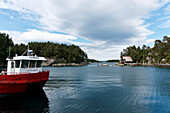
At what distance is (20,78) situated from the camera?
1700cm

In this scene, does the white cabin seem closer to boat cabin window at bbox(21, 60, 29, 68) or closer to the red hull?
boat cabin window at bbox(21, 60, 29, 68)

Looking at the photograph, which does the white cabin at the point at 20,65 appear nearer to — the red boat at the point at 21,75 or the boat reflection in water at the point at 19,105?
the red boat at the point at 21,75

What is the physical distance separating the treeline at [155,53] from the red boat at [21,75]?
11982 centimetres

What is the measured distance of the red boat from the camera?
16.5 metres

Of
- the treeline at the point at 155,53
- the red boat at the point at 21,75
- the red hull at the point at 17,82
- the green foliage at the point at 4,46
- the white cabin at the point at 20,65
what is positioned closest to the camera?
the red hull at the point at 17,82

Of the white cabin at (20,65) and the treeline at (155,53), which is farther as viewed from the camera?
the treeline at (155,53)

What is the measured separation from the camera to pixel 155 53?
431 feet

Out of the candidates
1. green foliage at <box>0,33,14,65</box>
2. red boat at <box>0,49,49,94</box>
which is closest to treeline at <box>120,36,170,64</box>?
red boat at <box>0,49,49,94</box>

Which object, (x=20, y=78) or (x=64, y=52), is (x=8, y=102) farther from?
(x=64, y=52)

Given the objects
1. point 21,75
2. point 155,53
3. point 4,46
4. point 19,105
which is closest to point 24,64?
point 21,75

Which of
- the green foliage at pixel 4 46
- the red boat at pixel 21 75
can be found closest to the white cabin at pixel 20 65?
the red boat at pixel 21 75

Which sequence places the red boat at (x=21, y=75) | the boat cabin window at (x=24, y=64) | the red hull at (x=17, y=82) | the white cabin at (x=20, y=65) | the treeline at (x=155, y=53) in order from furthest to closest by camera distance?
the treeline at (x=155, y=53), the boat cabin window at (x=24, y=64), the white cabin at (x=20, y=65), the red boat at (x=21, y=75), the red hull at (x=17, y=82)

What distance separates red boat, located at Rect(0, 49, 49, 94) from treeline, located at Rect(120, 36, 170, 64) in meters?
120

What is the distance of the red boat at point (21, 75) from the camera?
54.2 feet
